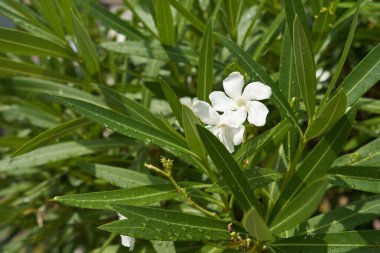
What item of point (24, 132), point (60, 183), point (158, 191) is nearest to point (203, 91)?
point (158, 191)

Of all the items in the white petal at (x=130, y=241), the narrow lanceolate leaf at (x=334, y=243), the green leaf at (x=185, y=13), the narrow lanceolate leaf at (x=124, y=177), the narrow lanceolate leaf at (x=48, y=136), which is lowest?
the white petal at (x=130, y=241)

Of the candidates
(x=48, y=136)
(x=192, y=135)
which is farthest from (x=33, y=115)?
(x=192, y=135)

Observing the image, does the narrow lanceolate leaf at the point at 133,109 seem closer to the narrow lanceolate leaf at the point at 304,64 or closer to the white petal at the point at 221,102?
the white petal at the point at 221,102

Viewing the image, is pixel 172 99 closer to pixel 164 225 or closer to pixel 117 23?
pixel 164 225

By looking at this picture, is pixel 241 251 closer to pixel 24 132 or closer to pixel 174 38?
pixel 174 38

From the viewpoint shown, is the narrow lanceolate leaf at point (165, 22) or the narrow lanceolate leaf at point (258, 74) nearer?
the narrow lanceolate leaf at point (258, 74)

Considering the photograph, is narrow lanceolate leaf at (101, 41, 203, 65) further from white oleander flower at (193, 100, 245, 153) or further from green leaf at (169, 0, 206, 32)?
white oleander flower at (193, 100, 245, 153)

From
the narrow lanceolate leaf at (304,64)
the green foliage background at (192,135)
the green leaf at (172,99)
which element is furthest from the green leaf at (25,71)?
the narrow lanceolate leaf at (304,64)

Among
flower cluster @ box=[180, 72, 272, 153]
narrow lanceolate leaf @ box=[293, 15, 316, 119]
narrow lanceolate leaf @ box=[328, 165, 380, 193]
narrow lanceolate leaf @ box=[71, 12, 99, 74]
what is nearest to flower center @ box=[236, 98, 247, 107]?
flower cluster @ box=[180, 72, 272, 153]
